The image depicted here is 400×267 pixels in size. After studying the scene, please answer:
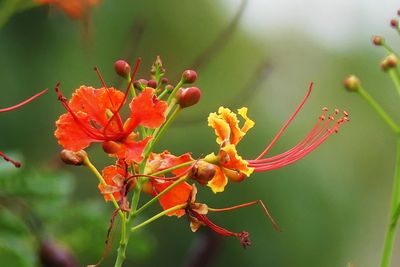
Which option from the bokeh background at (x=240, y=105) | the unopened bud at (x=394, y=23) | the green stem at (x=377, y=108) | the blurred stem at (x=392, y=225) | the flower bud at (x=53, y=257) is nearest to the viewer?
the blurred stem at (x=392, y=225)

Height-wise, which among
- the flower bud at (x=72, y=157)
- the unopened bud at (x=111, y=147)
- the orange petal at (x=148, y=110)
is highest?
the orange petal at (x=148, y=110)

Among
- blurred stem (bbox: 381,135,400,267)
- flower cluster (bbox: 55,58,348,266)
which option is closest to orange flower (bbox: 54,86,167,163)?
flower cluster (bbox: 55,58,348,266)

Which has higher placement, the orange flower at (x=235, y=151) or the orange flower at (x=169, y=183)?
the orange flower at (x=235, y=151)

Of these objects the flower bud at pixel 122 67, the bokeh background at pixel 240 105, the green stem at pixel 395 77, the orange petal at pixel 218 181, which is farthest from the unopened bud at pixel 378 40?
the bokeh background at pixel 240 105

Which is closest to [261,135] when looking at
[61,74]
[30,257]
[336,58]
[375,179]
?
[61,74]

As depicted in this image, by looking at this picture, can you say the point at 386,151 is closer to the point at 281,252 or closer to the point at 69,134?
the point at 281,252

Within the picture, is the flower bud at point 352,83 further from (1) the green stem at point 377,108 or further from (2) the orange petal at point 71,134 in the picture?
(2) the orange petal at point 71,134

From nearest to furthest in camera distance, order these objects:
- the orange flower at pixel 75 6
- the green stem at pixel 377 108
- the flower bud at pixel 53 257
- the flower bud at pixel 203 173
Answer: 1. the flower bud at pixel 203 173
2. the green stem at pixel 377 108
3. the flower bud at pixel 53 257
4. the orange flower at pixel 75 6
